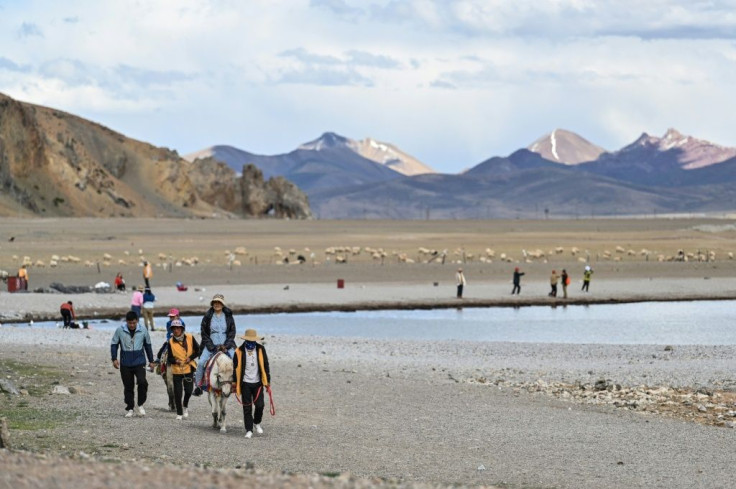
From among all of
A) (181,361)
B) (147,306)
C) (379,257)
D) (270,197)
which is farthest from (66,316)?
(270,197)

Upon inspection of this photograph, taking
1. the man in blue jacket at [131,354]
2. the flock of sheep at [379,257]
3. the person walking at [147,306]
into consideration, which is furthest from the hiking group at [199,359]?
the flock of sheep at [379,257]

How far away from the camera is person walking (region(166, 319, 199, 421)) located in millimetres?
15523

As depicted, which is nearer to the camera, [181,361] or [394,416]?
[181,361]

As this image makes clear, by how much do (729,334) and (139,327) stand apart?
62.5ft

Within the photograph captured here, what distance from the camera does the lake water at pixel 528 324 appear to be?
3019 centimetres

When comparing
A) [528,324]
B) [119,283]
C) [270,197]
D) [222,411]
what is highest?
[270,197]

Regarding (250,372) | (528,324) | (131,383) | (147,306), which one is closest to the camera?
(250,372)

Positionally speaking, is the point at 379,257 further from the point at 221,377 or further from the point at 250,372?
the point at 250,372

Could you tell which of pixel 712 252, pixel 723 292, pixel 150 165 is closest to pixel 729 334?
pixel 723 292

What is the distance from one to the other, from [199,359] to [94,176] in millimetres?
113531

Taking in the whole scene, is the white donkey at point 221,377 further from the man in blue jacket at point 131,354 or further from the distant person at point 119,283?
the distant person at point 119,283

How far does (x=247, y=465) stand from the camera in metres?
12.0

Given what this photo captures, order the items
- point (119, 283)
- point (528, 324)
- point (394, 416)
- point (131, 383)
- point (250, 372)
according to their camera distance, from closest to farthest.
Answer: point (250, 372) < point (131, 383) < point (394, 416) < point (528, 324) < point (119, 283)

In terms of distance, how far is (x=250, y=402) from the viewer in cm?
1448
